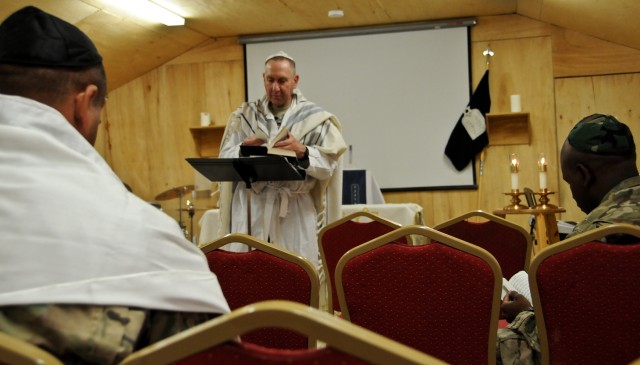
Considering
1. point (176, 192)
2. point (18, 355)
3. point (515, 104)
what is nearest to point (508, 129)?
point (515, 104)

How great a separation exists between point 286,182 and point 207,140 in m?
4.09

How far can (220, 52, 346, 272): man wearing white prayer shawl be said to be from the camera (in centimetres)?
359

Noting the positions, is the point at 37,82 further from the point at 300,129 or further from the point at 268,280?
the point at 300,129

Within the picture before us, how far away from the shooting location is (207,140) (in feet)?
24.7

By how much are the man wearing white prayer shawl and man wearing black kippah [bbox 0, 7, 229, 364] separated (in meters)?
2.55

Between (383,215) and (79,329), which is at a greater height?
(79,329)

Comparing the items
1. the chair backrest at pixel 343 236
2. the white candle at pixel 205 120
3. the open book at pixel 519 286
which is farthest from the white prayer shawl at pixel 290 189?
the white candle at pixel 205 120

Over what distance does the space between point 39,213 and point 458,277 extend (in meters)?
0.99

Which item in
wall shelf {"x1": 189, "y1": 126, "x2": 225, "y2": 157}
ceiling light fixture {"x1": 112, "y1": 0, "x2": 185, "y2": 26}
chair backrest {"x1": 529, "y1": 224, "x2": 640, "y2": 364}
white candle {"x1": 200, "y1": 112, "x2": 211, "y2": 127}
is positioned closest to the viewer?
chair backrest {"x1": 529, "y1": 224, "x2": 640, "y2": 364}

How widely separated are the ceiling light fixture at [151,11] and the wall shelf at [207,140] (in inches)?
50.6

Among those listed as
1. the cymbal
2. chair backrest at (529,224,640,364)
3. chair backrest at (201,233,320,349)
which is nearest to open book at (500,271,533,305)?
chair backrest at (529,224,640,364)

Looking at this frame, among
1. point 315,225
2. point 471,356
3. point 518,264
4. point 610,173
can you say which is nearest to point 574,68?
point 315,225

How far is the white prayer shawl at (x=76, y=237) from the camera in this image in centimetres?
84

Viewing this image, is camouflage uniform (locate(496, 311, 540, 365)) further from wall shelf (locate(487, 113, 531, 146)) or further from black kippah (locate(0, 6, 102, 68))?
wall shelf (locate(487, 113, 531, 146))
